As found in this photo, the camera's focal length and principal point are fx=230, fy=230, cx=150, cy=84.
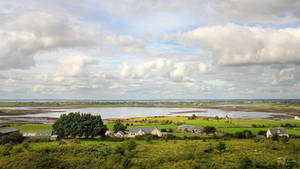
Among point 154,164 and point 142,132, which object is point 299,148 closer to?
point 154,164

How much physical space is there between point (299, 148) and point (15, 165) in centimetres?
4998

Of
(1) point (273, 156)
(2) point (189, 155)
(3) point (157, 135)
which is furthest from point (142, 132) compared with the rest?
(1) point (273, 156)

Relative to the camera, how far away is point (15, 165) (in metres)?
30.7

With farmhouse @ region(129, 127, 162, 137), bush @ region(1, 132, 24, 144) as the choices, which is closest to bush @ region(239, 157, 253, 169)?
farmhouse @ region(129, 127, 162, 137)

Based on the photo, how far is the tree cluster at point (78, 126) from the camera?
5775 centimetres

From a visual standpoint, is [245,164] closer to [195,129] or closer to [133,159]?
[133,159]

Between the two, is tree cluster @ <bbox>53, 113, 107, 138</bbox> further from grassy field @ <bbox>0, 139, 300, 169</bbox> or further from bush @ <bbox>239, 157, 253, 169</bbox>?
bush @ <bbox>239, 157, 253, 169</bbox>

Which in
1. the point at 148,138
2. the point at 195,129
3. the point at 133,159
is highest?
the point at 133,159

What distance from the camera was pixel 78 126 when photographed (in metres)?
57.5

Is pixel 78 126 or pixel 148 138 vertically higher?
pixel 78 126

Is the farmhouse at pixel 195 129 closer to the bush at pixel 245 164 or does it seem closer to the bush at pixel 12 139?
the bush at pixel 245 164

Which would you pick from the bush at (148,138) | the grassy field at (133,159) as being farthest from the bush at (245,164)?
the bush at (148,138)

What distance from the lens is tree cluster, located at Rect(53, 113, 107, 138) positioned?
57.8m

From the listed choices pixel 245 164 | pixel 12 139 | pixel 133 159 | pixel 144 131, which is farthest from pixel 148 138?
pixel 12 139
